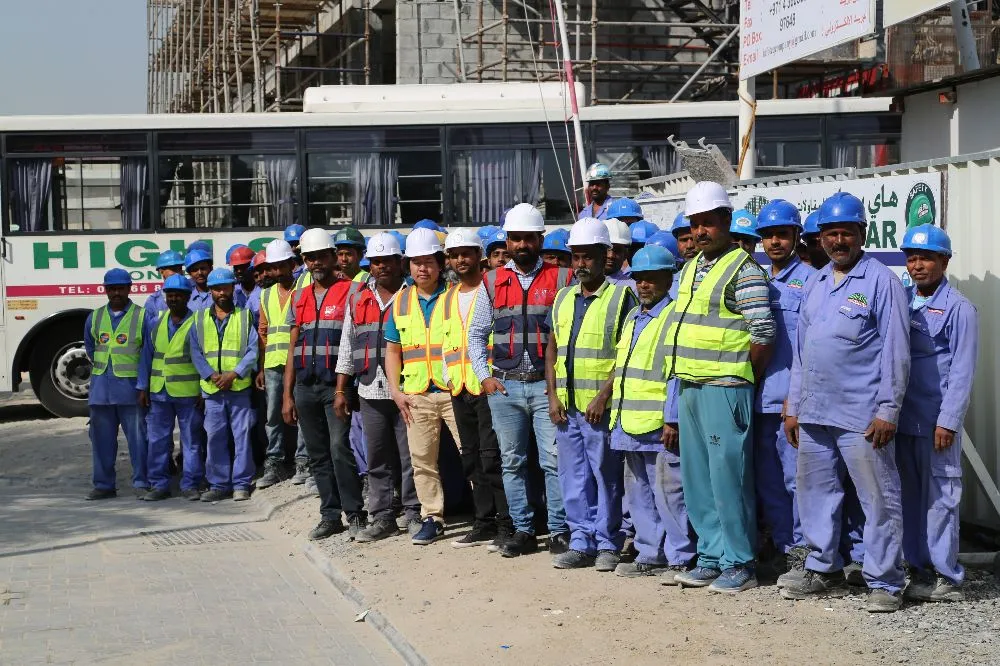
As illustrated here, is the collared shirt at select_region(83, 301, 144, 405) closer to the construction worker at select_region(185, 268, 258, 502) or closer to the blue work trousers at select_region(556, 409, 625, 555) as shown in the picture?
the construction worker at select_region(185, 268, 258, 502)

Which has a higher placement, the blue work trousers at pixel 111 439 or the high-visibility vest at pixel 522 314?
the high-visibility vest at pixel 522 314

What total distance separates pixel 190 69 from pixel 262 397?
2359 centimetres

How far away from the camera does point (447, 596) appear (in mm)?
7004

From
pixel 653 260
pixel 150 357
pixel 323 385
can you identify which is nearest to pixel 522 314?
pixel 653 260

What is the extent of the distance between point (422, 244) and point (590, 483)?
1969mm

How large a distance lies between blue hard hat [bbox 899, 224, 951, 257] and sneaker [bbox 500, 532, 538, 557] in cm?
292

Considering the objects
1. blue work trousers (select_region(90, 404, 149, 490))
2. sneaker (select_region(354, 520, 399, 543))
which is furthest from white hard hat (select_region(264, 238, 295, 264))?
sneaker (select_region(354, 520, 399, 543))

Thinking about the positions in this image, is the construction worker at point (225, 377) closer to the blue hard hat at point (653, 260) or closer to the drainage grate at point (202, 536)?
the drainage grate at point (202, 536)

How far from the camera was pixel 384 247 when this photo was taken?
861cm

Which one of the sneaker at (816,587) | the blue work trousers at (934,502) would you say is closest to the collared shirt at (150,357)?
the sneaker at (816,587)

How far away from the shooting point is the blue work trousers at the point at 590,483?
7258 mm

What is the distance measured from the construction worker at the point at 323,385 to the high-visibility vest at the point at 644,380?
2.50 metres

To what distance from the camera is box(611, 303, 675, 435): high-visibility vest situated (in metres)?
6.85

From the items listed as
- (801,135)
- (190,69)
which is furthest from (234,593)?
(190,69)
